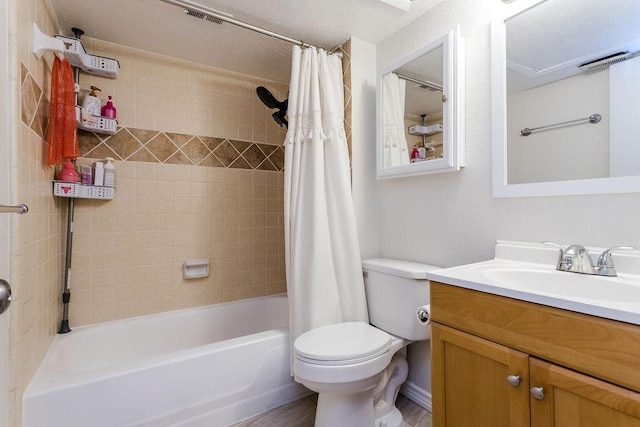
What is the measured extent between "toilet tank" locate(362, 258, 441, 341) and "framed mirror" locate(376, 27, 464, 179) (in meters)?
0.51

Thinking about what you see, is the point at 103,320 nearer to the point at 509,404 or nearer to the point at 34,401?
the point at 34,401

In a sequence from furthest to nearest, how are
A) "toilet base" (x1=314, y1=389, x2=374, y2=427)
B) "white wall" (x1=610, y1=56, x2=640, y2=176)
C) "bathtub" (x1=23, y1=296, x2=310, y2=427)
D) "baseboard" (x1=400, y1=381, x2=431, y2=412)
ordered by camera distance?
"baseboard" (x1=400, y1=381, x2=431, y2=412), "toilet base" (x1=314, y1=389, x2=374, y2=427), "bathtub" (x1=23, y1=296, x2=310, y2=427), "white wall" (x1=610, y1=56, x2=640, y2=176)

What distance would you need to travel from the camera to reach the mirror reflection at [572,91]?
1.01 metres

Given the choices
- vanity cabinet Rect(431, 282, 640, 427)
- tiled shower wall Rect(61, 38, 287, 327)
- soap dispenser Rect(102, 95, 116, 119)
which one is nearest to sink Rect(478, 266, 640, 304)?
vanity cabinet Rect(431, 282, 640, 427)

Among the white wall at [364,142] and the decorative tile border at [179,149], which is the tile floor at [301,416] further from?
the decorative tile border at [179,149]

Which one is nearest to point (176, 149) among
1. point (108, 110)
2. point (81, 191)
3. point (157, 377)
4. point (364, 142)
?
point (108, 110)

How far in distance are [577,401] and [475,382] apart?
0.25 meters

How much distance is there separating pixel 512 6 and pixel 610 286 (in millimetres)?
1142

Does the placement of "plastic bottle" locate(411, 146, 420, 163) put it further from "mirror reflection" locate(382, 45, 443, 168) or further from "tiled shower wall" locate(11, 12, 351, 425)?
"tiled shower wall" locate(11, 12, 351, 425)

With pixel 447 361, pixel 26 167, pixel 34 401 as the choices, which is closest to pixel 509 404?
pixel 447 361

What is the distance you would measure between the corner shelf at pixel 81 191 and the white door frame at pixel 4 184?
0.66 meters

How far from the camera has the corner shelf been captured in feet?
5.23

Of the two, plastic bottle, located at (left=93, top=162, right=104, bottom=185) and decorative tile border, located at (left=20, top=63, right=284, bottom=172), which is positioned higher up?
decorative tile border, located at (left=20, top=63, right=284, bottom=172)

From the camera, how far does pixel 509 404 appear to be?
83 centimetres
